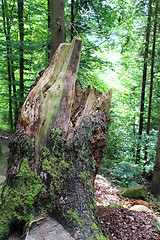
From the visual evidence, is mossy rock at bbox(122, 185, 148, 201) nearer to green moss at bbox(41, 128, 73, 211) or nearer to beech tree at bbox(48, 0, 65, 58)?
green moss at bbox(41, 128, 73, 211)

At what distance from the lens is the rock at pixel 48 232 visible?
157cm

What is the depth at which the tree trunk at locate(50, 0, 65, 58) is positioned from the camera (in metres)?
4.74

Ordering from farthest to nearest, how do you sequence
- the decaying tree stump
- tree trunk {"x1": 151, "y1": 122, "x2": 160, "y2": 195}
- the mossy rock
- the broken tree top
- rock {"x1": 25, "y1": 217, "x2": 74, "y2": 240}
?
tree trunk {"x1": 151, "y1": 122, "x2": 160, "y2": 195}
the mossy rock
the broken tree top
the decaying tree stump
rock {"x1": 25, "y1": 217, "x2": 74, "y2": 240}

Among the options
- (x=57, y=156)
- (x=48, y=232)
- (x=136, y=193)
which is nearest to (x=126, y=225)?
(x=48, y=232)

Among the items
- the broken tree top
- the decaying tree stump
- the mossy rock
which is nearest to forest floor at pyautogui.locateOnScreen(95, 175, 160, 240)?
the decaying tree stump

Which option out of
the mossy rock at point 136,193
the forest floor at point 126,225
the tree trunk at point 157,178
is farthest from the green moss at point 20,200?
the tree trunk at point 157,178

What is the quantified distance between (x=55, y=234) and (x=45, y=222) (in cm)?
17

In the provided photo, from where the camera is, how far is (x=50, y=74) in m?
2.63

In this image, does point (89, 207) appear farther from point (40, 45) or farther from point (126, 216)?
point (40, 45)

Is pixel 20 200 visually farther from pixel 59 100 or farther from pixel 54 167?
pixel 59 100

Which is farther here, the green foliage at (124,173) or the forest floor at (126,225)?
the green foliage at (124,173)

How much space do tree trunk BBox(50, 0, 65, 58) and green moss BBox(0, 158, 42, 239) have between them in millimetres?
3857

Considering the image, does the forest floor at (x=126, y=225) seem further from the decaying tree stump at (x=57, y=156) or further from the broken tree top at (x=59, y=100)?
the broken tree top at (x=59, y=100)

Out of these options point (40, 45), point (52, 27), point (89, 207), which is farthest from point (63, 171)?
point (40, 45)
